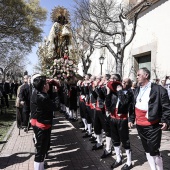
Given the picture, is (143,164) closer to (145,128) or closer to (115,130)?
(115,130)

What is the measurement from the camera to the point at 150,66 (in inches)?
679

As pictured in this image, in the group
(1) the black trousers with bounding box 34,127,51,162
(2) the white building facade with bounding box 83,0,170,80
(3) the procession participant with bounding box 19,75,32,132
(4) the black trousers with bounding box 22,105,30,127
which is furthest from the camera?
(2) the white building facade with bounding box 83,0,170,80

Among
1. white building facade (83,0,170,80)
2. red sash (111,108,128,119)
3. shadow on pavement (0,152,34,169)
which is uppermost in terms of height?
white building facade (83,0,170,80)

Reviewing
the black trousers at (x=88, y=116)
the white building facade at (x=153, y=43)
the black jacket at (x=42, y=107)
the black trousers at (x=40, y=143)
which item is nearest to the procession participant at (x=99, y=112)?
the black trousers at (x=88, y=116)

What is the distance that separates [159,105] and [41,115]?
2.10m

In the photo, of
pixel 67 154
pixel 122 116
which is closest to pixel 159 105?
pixel 122 116

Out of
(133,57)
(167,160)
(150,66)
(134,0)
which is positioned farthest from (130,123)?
(134,0)

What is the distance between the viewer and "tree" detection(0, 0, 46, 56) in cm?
2066

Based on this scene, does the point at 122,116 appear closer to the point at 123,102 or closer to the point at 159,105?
the point at 123,102

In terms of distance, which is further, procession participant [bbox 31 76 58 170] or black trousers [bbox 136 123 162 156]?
procession participant [bbox 31 76 58 170]

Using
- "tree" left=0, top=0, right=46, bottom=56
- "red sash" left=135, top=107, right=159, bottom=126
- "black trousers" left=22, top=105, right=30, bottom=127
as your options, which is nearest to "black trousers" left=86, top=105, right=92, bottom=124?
"black trousers" left=22, top=105, right=30, bottom=127

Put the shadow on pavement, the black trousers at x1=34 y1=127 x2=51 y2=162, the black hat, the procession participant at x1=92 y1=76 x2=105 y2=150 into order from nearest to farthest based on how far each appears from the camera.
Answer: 1. the black hat
2. the black trousers at x1=34 y1=127 x2=51 y2=162
3. the shadow on pavement
4. the procession participant at x1=92 y1=76 x2=105 y2=150

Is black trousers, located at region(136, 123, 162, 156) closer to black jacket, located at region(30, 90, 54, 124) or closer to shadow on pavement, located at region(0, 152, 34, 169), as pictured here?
black jacket, located at region(30, 90, 54, 124)

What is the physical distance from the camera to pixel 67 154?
6543 mm
